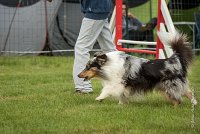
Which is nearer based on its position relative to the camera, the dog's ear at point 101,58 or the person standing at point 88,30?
the dog's ear at point 101,58

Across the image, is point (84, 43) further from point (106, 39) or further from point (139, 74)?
point (139, 74)

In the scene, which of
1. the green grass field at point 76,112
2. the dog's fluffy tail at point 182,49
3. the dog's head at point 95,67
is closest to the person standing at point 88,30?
the green grass field at point 76,112

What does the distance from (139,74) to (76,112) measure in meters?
0.95

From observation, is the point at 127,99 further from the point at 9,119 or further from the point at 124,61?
the point at 9,119

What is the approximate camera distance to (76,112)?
5336mm

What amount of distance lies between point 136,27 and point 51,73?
465cm

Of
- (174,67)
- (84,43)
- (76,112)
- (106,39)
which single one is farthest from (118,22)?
(76,112)

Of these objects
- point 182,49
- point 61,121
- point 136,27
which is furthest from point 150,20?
point 61,121

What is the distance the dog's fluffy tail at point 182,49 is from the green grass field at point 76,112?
1.03 ft

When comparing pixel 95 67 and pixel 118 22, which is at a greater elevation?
pixel 95 67

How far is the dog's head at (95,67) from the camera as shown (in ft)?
19.3

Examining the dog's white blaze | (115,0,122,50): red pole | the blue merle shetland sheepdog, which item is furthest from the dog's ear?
(115,0,122,50): red pole

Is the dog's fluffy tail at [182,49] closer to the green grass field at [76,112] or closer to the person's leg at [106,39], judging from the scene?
the green grass field at [76,112]

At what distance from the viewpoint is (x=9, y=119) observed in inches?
195
